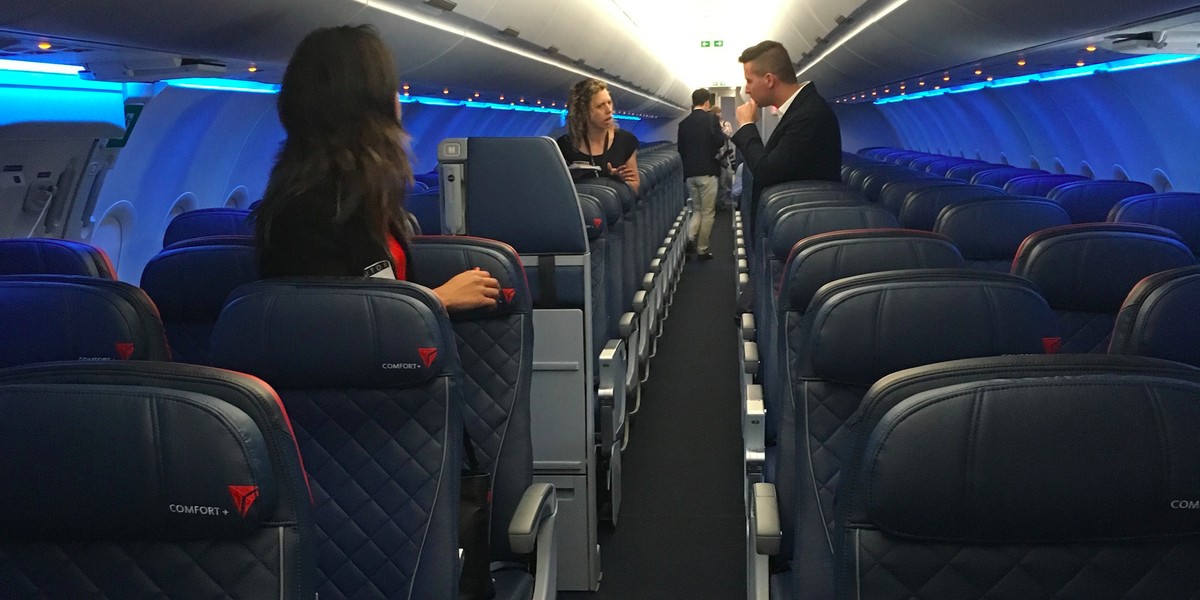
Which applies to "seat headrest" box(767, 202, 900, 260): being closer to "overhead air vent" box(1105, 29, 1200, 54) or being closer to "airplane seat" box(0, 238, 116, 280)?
"overhead air vent" box(1105, 29, 1200, 54)

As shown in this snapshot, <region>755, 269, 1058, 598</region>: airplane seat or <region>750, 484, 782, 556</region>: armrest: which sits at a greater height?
<region>755, 269, 1058, 598</region>: airplane seat

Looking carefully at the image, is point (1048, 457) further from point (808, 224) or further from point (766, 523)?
point (808, 224)

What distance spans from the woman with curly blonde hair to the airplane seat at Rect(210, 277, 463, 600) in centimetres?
415

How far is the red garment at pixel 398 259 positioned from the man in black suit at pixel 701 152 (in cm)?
1130

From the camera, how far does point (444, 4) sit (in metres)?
5.51

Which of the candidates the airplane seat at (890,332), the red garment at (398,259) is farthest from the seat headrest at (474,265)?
the airplane seat at (890,332)

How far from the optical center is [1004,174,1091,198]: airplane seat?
25.9ft

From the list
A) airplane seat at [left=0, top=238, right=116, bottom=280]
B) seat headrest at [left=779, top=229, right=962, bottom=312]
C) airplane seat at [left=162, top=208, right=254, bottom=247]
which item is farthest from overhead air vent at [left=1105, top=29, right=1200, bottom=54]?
airplane seat at [left=0, top=238, right=116, bottom=280]

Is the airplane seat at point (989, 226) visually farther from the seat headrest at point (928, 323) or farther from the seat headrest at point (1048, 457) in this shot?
the seat headrest at point (1048, 457)

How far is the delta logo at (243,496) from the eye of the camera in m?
1.59

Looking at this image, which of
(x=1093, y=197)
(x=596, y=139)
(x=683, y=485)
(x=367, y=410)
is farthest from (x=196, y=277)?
(x=1093, y=197)

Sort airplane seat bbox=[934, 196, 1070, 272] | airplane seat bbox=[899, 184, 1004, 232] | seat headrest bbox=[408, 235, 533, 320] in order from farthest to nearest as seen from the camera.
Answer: airplane seat bbox=[899, 184, 1004, 232] → airplane seat bbox=[934, 196, 1070, 272] → seat headrest bbox=[408, 235, 533, 320]

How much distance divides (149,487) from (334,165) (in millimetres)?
1221

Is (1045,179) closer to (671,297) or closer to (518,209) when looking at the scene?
(671,297)
